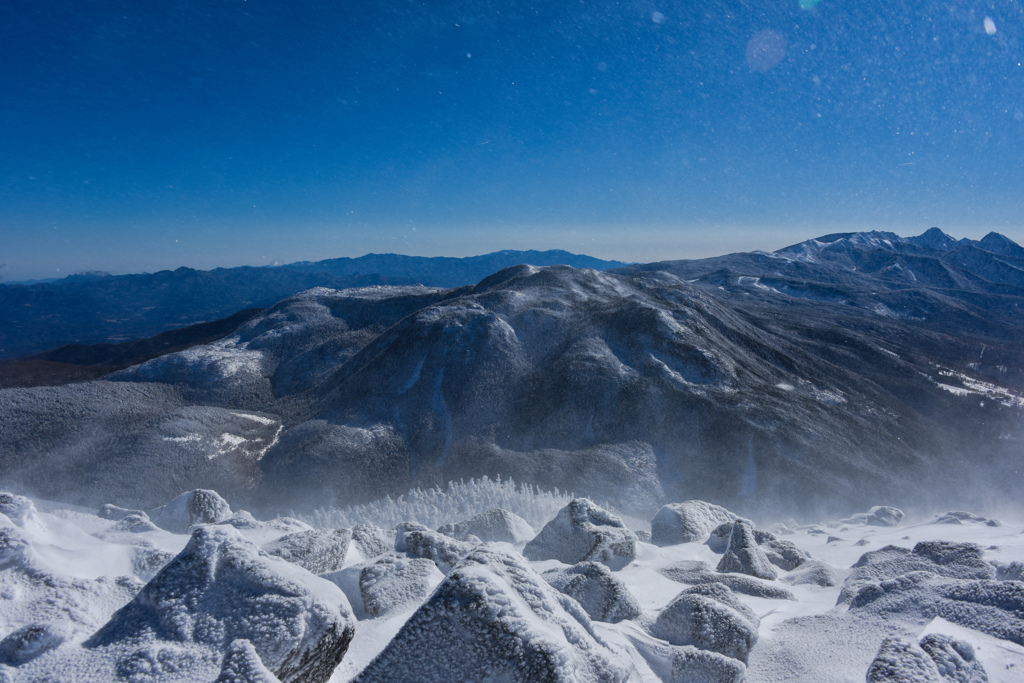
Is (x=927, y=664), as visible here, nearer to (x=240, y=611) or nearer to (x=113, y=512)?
(x=240, y=611)

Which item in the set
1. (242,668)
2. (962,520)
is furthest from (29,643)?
(962,520)

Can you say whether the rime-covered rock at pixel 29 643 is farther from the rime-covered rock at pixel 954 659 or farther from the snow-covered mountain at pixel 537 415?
the snow-covered mountain at pixel 537 415

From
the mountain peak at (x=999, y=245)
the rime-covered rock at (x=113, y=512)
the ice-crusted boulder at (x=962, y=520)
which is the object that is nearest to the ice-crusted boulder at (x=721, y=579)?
the ice-crusted boulder at (x=962, y=520)

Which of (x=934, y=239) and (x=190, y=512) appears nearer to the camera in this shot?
(x=190, y=512)

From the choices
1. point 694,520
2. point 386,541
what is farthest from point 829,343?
point 386,541

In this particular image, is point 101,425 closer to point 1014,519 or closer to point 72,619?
point 72,619

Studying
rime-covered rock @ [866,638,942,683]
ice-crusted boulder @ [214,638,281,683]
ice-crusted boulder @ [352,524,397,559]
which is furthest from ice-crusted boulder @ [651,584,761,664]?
ice-crusted boulder @ [352,524,397,559]

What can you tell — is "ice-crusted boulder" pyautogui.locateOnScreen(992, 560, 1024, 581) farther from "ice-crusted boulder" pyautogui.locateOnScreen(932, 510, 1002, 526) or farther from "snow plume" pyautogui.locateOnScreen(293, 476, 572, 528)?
"snow plume" pyautogui.locateOnScreen(293, 476, 572, 528)
